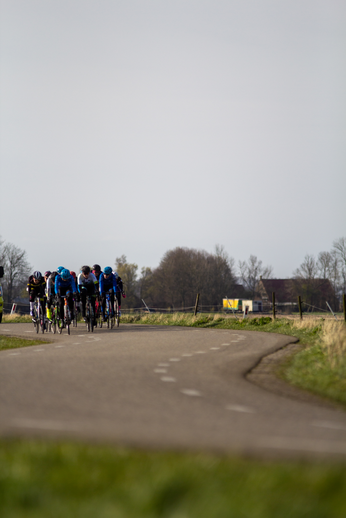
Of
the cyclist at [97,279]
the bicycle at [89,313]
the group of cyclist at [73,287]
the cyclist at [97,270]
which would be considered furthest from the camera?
the cyclist at [97,270]

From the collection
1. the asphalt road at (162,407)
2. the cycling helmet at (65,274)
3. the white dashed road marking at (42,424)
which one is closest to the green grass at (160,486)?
the asphalt road at (162,407)

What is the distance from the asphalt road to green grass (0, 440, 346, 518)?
441 millimetres

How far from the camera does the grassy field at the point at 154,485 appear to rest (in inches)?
126

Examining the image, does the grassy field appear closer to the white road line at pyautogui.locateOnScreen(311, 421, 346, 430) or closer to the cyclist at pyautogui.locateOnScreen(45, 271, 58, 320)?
the white road line at pyautogui.locateOnScreen(311, 421, 346, 430)

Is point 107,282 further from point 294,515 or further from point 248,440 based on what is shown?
point 294,515

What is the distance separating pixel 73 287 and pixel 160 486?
15138 millimetres

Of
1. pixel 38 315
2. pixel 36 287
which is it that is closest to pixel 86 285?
pixel 36 287

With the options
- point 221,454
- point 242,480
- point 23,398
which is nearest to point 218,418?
point 221,454

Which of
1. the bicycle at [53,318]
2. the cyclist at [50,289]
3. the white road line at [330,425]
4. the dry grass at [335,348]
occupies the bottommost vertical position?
the white road line at [330,425]

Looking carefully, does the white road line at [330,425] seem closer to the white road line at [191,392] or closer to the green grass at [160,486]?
the green grass at [160,486]

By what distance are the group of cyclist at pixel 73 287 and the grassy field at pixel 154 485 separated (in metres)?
13.9

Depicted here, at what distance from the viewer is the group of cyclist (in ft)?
60.4

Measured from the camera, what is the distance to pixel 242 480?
3682 mm

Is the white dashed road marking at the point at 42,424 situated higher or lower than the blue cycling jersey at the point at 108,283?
lower
